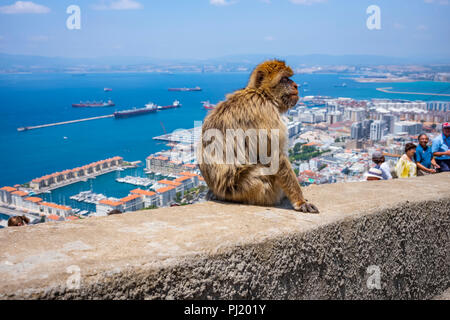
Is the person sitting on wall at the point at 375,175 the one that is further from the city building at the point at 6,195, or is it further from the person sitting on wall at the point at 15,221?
the city building at the point at 6,195

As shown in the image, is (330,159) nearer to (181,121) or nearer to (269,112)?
(269,112)

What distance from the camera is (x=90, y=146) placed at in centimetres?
3653

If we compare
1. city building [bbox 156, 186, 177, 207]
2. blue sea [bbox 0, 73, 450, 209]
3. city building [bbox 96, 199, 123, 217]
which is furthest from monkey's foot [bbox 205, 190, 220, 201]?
blue sea [bbox 0, 73, 450, 209]

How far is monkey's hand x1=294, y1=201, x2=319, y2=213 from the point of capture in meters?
1.83

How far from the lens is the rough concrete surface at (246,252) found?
102 centimetres

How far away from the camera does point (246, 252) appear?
128 centimetres

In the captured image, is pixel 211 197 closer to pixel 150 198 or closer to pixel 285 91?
pixel 285 91

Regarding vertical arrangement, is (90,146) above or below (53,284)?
below

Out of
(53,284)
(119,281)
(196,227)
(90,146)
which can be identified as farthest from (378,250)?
(90,146)

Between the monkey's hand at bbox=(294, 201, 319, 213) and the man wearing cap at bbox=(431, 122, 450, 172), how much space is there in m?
3.09

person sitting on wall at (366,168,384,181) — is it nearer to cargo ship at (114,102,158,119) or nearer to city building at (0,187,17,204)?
city building at (0,187,17,204)

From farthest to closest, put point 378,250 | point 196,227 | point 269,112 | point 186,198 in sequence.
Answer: point 186,198, point 269,112, point 378,250, point 196,227

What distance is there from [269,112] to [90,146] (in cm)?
3733
